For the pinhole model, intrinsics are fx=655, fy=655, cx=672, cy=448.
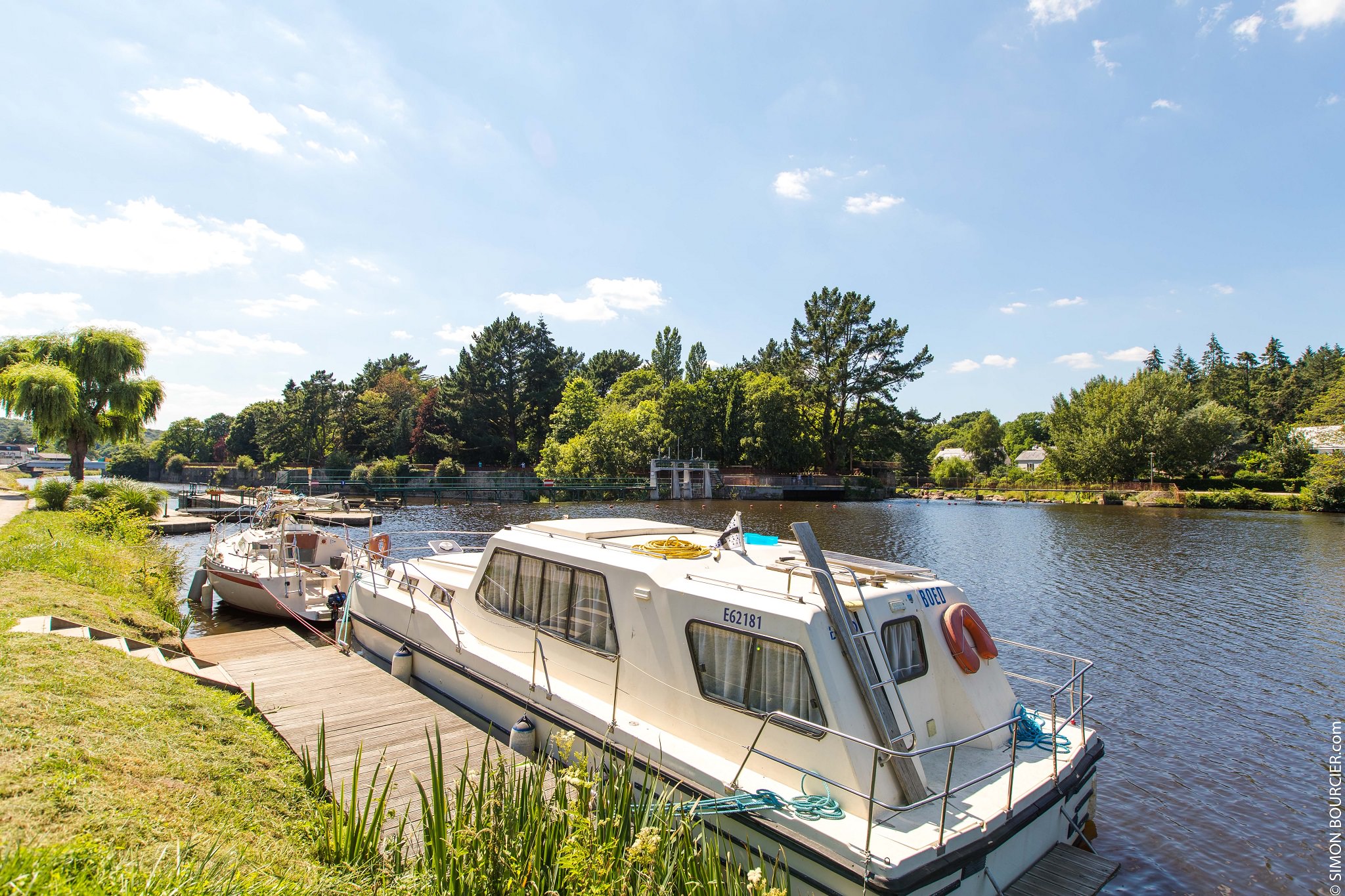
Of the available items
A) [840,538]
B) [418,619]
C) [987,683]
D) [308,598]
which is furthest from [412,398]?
[987,683]

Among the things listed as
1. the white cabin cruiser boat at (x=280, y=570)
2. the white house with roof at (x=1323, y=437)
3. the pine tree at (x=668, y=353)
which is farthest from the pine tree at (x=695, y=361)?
the white cabin cruiser boat at (x=280, y=570)

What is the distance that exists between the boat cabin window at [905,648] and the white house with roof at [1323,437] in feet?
230

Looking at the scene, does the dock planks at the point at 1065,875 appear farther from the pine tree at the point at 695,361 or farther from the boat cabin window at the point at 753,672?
the pine tree at the point at 695,361

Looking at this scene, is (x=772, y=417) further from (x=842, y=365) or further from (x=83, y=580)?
(x=83, y=580)

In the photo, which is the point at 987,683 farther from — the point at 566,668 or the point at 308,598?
the point at 308,598

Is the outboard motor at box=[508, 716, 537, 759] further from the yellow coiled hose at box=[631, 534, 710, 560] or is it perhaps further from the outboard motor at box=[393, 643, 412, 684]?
the outboard motor at box=[393, 643, 412, 684]

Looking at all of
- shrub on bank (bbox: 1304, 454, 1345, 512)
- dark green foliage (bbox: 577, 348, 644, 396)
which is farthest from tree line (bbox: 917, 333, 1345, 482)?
dark green foliage (bbox: 577, 348, 644, 396)

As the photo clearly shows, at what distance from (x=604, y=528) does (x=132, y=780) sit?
5049mm

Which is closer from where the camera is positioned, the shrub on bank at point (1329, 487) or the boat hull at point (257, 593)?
the boat hull at point (257, 593)

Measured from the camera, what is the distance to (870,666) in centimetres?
531

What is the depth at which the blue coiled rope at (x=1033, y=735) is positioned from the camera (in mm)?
6098

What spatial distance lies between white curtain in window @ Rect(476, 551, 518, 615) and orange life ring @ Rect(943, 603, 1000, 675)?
4.99m

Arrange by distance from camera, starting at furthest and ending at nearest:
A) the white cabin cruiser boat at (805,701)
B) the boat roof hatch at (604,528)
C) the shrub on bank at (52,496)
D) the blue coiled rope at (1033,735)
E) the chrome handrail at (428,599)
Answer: the shrub on bank at (52,496), the chrome handrail at (428,599), the boat roof hatch at (604,528), the blue coiled rope at (1033,735), the white cabin cruiser boat at (805,701)

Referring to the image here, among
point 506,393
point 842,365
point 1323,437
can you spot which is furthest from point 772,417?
point 1323,437
